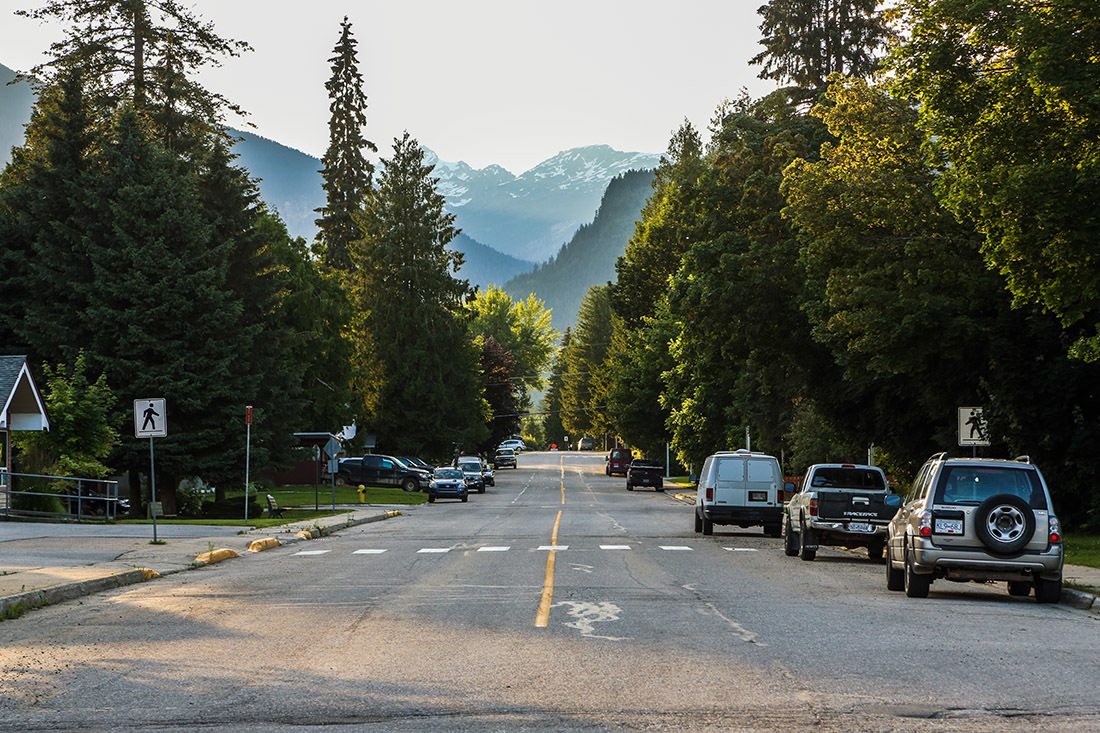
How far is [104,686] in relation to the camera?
911cm

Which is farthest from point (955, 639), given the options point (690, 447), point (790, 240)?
point (690, 447)

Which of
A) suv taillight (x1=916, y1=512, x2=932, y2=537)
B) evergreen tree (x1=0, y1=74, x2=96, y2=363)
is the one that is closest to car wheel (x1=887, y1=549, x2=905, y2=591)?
suv taillight (x1=916, y1=512, x2=932, y2=537)

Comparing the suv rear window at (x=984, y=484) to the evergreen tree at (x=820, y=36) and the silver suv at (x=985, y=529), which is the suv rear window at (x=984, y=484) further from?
the evergreen tree at (x=820, y=36)

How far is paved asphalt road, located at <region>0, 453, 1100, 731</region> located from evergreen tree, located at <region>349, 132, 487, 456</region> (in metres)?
57.8

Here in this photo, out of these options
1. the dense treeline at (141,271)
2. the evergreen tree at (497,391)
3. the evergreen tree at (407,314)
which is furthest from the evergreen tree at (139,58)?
the evergreen tree at (497,391)

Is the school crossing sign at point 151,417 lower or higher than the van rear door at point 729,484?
higher

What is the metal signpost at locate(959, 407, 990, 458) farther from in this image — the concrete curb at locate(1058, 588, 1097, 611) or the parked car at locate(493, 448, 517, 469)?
the parked car at locate(493, 448, 517, 469)

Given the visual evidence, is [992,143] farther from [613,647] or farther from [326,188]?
[326,188]

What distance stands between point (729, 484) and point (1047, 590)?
47.2 ft

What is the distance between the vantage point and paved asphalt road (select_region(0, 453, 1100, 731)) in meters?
8.00

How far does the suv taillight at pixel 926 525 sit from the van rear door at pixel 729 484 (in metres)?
14.2

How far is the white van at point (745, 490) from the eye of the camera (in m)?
30.0

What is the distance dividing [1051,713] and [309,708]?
4.92m

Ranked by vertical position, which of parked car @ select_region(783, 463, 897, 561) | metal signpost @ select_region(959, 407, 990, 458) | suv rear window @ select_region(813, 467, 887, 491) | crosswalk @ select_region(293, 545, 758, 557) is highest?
metal signpost @ select_region(959, 407, 990, 458)
